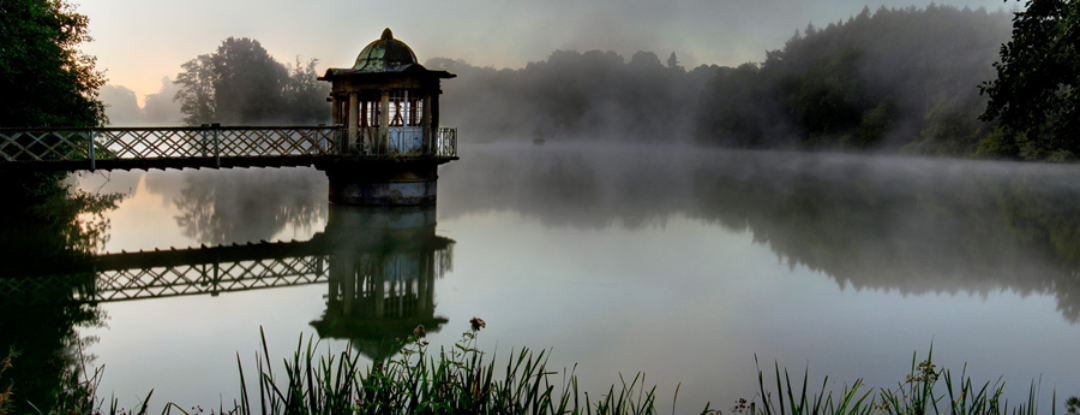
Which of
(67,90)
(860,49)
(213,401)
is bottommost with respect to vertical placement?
(213,401)

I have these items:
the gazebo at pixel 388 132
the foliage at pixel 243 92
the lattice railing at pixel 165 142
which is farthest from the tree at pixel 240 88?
the gazebo at pixel 388 132

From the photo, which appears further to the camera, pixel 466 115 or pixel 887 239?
pixel 466 115

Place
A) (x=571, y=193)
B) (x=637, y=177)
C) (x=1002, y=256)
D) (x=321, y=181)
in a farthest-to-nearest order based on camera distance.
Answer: (x=637, y=177) → (x=321, y=181) → (x=571, y=193) → (x=1002, y=256)

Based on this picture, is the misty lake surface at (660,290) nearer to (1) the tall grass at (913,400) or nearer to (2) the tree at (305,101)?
(1) the tall grass at (913,400)

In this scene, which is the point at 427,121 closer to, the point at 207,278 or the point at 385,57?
the point at 385,57

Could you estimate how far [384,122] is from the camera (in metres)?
17.9

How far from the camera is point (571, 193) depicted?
26.4m

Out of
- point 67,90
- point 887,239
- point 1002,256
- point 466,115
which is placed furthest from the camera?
point 466,115

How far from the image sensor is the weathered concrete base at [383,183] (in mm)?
18109

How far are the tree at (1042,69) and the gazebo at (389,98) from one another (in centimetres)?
1252

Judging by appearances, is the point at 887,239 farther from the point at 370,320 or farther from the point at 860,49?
the point at 860,49

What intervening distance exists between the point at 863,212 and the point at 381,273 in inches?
656

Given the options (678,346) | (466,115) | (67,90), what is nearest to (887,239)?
(678,346)

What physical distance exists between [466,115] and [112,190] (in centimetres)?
9953
